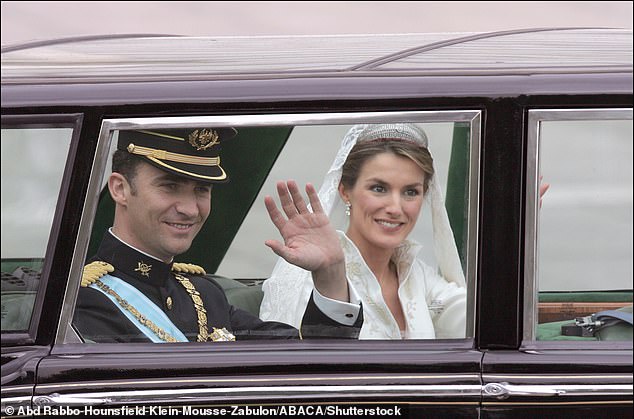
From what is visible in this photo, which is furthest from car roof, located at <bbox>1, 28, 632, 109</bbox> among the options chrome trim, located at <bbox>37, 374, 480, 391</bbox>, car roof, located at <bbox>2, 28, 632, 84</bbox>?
chrome trim, located at <bbox>37, 374, 480, 391</bbox>

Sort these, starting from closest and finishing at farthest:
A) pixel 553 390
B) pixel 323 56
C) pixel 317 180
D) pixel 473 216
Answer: pixel 553 390 < pixel 473 216 < pixel 317 180 < pixel 323 56

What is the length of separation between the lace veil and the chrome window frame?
0.11 ft

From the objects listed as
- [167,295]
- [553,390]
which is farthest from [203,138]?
[553,390]

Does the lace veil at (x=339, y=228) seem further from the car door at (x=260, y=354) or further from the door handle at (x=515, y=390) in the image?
the door handle at (x=515, y=390)

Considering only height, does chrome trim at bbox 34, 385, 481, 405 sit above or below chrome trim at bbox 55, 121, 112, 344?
below

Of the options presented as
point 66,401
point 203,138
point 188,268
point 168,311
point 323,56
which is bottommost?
point 66,401

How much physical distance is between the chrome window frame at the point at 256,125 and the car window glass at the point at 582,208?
183 mm

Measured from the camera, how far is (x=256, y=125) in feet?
9.12

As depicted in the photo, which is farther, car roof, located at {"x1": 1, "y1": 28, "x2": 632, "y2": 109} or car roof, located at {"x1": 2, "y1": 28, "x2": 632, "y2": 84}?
car roof, located at {"x1": 2, "y1": 28, "x2": 632, "y2": 84}

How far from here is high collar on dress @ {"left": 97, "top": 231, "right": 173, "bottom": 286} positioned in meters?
2.84

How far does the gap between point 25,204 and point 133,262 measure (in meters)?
0.34

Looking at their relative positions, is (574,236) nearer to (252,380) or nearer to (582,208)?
(582,208)

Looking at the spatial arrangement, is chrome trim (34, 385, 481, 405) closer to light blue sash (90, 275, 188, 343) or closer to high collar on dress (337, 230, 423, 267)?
light blue sash (90, 275, 188, 343)

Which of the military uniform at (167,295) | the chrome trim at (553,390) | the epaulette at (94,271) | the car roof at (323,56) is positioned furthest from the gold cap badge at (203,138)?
the chrome trim at (553,390)
